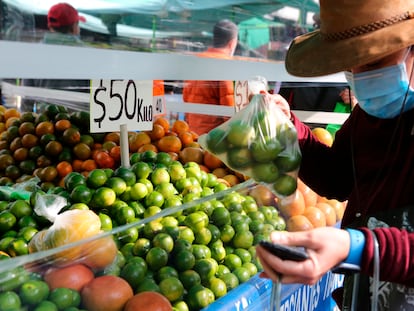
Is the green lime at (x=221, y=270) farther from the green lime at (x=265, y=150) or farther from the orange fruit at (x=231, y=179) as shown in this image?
the orange fruit at (x=231, y=179)

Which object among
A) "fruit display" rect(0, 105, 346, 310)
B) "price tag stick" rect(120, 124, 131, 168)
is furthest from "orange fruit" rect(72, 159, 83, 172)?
"price tag stick" rect(120, 124, 131, 168)

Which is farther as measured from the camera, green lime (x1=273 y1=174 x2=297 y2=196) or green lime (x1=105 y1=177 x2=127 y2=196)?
green lime (x1=105 y1=177 x2=127 y2=196)

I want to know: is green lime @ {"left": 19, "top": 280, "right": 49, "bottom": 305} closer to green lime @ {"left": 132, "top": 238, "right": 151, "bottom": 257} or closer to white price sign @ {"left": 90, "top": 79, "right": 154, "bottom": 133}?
green lime @ {"left": 132, "top": 238, "right": 151, "bottom": 257}

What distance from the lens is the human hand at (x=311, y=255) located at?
1050mm

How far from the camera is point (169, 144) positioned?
9.43 ft

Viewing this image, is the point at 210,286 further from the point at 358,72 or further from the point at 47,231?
the point at 358,72

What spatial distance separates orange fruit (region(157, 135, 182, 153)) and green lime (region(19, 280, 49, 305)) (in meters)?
1.57

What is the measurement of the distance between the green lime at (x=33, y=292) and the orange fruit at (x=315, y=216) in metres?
1.42

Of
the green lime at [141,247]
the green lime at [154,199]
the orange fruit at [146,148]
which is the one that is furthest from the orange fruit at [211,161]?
the green lime at [141,247]

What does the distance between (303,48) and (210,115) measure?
2.74 meters

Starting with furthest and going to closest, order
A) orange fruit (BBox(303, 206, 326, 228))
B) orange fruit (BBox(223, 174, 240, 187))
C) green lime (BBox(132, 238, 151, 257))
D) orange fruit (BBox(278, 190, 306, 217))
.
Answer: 1. orange fruit (BBox(223, 174, 240, 187))
2. orange fruit (BBox(303, 206, 326, 228))
3. orange fruit (BBox(278, 190, 306, 217))
4. green lime (BBox(132, 238, 151, 257))

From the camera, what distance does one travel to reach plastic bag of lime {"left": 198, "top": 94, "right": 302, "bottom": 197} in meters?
1.57

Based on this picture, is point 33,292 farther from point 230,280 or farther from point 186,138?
point 186,138

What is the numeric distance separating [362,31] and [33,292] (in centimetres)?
109
